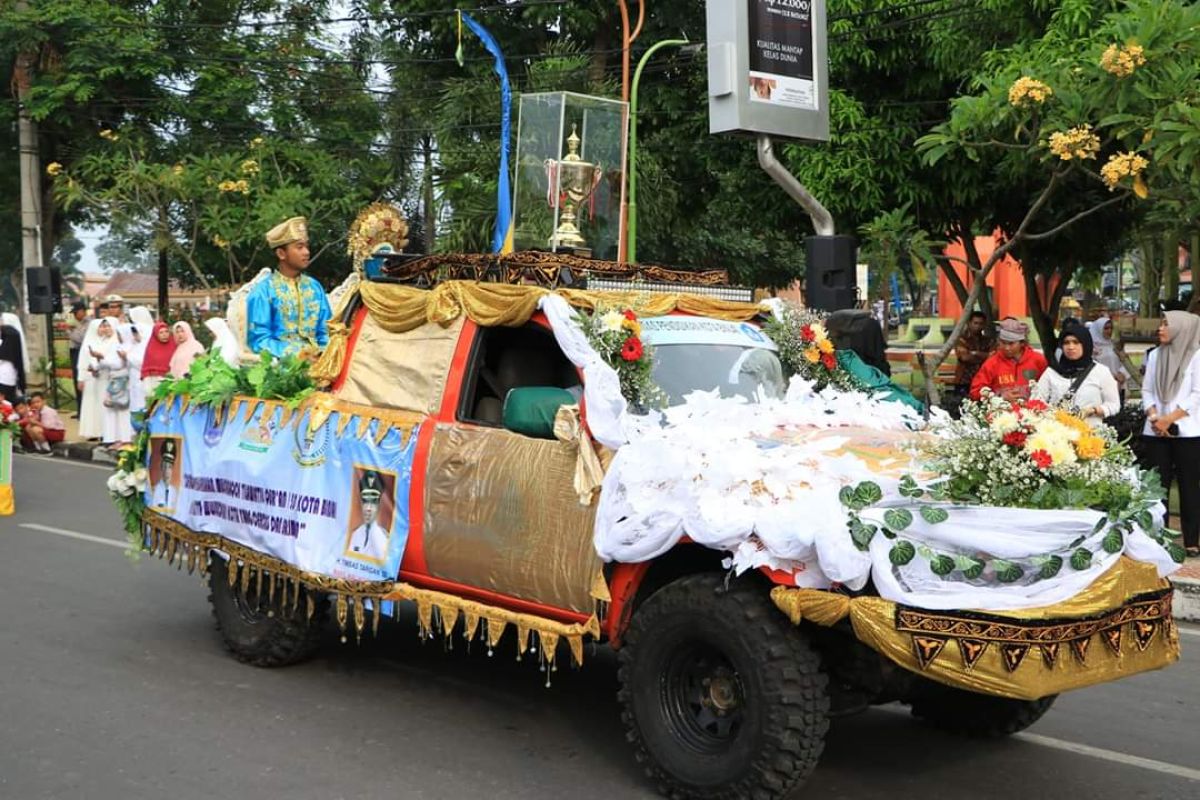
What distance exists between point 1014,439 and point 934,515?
47 cm

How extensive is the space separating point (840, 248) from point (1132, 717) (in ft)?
24.3

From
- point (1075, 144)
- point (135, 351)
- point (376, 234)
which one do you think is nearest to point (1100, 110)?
point (1075, 144)

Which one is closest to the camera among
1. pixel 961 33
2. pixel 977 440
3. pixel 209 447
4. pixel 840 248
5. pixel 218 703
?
pixel 977 440

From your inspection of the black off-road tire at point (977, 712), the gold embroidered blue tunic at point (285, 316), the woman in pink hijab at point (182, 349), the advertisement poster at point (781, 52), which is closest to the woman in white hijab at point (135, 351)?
the woman in pink hijab at point (182, 349)

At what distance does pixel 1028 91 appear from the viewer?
12.5m

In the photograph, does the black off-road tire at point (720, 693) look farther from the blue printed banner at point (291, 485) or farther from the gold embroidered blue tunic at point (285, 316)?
the gold embroidered blue tunic at point (285, 316)

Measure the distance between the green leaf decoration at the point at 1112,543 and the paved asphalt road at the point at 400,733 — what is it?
1.17 m

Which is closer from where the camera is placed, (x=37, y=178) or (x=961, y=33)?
(x=961, y=33)

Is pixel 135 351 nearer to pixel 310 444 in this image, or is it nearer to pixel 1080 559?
pixel 310 444

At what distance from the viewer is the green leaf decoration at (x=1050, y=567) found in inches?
187

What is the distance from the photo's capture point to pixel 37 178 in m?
27.4

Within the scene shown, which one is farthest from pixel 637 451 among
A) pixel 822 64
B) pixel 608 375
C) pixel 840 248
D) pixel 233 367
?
pixel 822 64

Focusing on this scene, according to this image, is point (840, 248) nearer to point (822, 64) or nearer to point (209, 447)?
point (822, 64)

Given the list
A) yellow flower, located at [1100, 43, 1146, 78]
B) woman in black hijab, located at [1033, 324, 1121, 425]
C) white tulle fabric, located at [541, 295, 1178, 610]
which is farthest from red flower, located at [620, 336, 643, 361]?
yellow flower, located at [1100, 43, 1146, 78]
